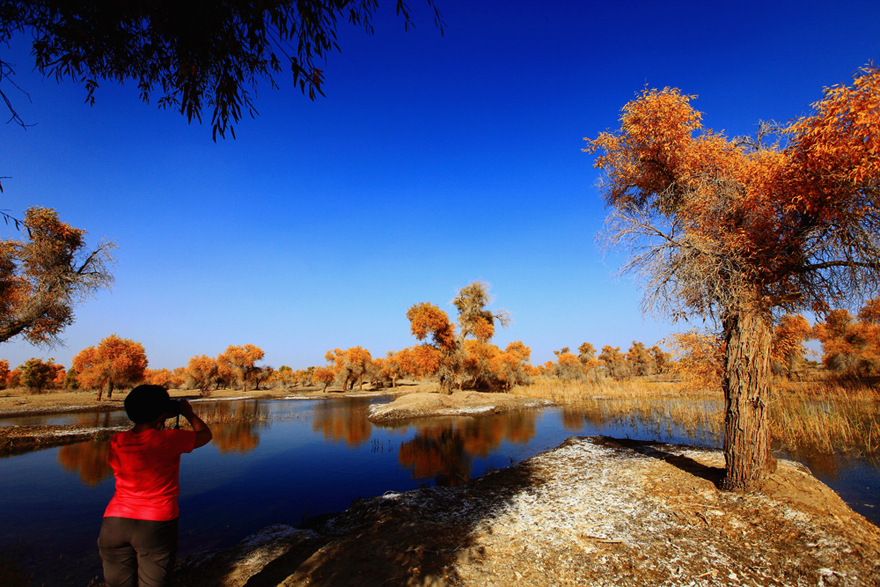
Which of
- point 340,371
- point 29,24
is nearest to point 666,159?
point 29,24

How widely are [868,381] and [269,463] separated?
138ft

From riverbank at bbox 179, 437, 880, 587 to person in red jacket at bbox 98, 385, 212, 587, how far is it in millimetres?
2110

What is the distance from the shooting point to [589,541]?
17.8ft

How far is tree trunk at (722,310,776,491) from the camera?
656 cm

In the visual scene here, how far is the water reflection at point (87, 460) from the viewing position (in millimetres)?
13445

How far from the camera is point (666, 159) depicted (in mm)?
8266

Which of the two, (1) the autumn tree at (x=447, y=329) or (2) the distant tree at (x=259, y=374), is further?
(2) the distant tree at (x=259, y=374)

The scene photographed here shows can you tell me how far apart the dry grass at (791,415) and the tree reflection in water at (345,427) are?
48.6 ft

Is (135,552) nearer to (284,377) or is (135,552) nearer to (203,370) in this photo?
(203,370)

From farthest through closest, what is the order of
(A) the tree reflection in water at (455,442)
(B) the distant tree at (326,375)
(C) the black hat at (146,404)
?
(B) the distant tree at (326,375) < (A) the tree reflection in water at (455,442) < (C) the black hat at (146,404)

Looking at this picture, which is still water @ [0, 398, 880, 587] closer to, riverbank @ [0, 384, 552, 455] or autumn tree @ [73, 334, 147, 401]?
riverbank @ [0, 384, 552, 455]

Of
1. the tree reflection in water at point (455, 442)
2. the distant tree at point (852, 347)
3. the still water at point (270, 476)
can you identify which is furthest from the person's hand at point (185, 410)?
the distant tree at point (852, 347)

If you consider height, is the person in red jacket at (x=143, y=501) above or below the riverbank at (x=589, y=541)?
above

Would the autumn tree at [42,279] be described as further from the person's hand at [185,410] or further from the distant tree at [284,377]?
the distant tree at [284,377]
